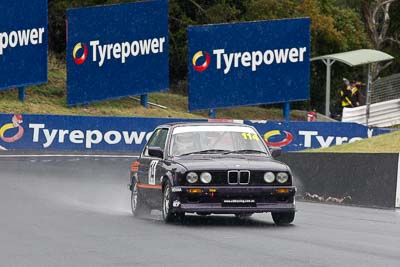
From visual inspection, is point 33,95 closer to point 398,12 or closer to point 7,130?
point 7,130

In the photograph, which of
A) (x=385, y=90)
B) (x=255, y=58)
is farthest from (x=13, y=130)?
(x=385, y=90)

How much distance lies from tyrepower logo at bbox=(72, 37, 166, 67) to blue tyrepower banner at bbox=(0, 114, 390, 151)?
5.34 meters

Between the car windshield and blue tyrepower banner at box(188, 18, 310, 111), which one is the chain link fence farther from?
the car windshield

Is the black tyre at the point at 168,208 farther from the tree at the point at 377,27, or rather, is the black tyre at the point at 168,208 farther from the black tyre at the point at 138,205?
the tree at the point at 377,27

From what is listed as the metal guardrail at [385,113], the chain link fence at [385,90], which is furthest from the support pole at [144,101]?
the chain link fence at [385,90]

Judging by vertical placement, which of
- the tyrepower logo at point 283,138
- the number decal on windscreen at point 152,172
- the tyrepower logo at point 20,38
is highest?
the tyrepower logo at point 20,38

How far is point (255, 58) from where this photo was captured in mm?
47312

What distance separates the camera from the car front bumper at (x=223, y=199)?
14977mm

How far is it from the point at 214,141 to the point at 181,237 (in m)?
3.07

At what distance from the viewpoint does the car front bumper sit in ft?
49.1

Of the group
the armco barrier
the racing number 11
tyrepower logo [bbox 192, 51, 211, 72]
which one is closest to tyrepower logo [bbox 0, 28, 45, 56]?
tyrepower logo [bbox 192, 51, 211, 72]

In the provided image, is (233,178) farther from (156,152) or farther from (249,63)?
(249,63)

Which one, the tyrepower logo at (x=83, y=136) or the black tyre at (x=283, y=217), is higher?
the black tyre at (x=283, y=217)

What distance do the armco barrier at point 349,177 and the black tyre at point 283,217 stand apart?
4978 mm
